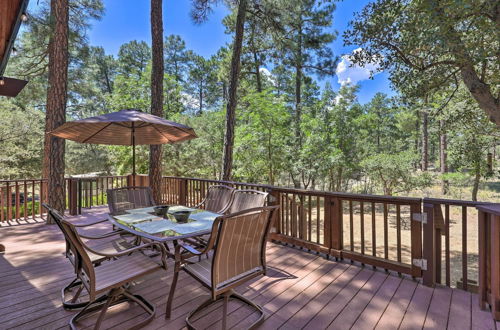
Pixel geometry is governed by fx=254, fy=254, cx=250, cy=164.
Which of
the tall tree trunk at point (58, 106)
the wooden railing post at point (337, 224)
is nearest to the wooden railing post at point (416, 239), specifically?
the wooden railing post at point (337, 224)

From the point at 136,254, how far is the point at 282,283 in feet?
5.15

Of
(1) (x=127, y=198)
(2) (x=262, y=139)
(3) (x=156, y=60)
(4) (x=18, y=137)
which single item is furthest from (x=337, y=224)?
(4) (x=18, y=137)

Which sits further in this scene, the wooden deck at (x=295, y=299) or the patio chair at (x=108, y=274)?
the wooden deck at (x=295, y=299)

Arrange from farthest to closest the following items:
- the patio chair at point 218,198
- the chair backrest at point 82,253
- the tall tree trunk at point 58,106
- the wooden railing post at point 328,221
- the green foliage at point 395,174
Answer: the green foliage at point 395,174, the tall tree trunk at point 58,106, the patio chair at point 218,198, the wooden railing post at point 328,221, the chair backrest at point 82,253

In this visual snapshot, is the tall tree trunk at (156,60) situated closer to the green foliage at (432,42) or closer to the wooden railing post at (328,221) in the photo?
the green foliage at (432,42)

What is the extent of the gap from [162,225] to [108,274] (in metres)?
0.61

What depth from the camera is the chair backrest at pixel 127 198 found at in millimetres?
3861

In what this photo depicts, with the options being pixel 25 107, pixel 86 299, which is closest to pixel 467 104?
pixel 86 299

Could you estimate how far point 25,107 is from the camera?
11.1m

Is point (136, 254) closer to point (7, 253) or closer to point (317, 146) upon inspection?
point (7, 253)

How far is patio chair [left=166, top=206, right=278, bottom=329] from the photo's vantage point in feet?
6.07

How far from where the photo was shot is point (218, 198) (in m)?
3.88

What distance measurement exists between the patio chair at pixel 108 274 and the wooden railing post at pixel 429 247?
2711 millimetres

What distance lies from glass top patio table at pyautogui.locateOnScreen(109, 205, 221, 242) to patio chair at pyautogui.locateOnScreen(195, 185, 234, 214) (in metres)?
0.70
